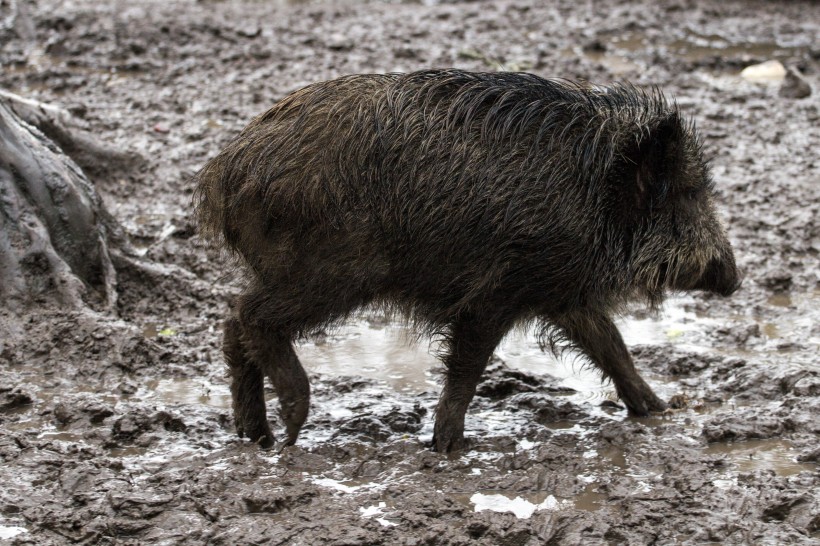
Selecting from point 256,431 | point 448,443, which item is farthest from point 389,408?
point 256,431

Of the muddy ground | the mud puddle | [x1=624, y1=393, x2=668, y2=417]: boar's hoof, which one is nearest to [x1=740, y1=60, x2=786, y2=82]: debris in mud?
the mud puddle

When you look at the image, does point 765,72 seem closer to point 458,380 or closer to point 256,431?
point 458,380

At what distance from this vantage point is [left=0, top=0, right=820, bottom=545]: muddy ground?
162 inches

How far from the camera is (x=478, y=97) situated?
4.78 m

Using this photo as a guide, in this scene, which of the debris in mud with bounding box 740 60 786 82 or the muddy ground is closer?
the muddy ground

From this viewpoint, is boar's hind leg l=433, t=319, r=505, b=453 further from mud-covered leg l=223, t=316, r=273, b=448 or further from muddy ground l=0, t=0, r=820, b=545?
mud-covered leg l=223, t=316, r=273, b=448

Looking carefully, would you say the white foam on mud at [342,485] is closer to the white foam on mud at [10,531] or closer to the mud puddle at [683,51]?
the white foam on mud at [10,531]

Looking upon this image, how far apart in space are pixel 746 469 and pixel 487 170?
1.62m

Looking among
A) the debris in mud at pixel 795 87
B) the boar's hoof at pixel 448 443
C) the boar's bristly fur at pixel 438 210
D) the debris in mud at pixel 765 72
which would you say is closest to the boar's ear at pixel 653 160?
the boar's bristly fur at pixel 438 210

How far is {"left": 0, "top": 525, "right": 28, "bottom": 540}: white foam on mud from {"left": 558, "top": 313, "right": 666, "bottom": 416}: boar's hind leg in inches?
101

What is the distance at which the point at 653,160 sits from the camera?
16.1ft

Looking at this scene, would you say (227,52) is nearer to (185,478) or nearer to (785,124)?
(785,124)

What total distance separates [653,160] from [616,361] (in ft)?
3.37

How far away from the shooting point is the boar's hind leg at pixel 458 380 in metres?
4.86
